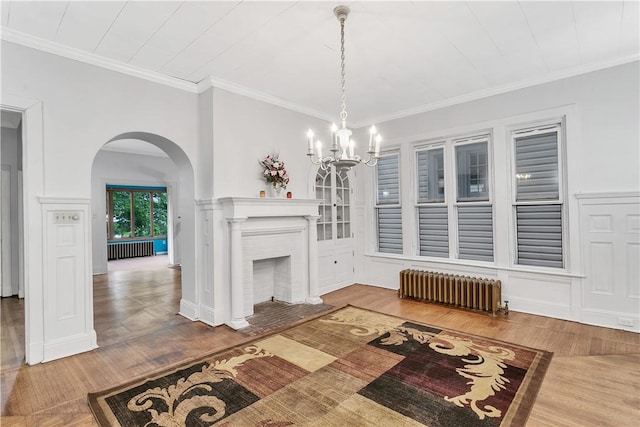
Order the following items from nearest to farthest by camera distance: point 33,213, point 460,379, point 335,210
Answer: point 460,379, point 33,213, point 335,210

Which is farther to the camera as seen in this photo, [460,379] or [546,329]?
[546,329]

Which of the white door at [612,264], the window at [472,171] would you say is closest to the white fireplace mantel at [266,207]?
the window at [472,171]

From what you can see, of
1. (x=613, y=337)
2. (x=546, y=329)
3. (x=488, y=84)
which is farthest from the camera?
(x=488, y=84)

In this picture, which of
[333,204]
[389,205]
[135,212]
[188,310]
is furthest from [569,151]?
[135,212]

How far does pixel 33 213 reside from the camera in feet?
10.4

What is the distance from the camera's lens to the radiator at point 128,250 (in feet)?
34.9

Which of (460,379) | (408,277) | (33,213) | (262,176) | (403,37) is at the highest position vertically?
(403,37)

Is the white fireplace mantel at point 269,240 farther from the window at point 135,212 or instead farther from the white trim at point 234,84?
the window at point 135,212

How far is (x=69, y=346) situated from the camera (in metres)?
3.33

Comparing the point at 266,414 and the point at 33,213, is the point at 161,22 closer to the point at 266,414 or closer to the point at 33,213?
the point at 33,213

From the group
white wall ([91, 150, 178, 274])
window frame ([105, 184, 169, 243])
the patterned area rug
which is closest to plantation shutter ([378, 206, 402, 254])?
the patterned area rug

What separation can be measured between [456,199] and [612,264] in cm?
207


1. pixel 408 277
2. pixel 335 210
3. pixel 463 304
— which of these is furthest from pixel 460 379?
pixel 335 210

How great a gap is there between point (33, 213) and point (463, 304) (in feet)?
17.7
